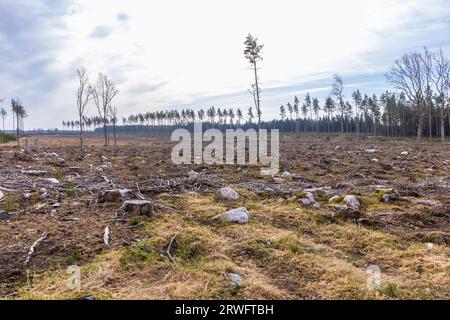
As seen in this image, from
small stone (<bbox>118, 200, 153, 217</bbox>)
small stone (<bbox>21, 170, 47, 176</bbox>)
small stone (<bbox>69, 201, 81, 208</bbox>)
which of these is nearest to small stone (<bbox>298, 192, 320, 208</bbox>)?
small stone (<bbox>118, 200, 153, 217</bbox>)

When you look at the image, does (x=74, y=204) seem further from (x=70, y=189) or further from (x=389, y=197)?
(x=389, y=197)

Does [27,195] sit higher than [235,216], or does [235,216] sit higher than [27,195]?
[27,195]

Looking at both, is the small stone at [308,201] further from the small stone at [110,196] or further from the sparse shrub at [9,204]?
the sparse shrub at [9,204]

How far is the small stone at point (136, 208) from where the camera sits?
6660mm

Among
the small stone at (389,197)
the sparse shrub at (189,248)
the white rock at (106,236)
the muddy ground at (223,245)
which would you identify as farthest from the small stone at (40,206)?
the small stone at (389,197)

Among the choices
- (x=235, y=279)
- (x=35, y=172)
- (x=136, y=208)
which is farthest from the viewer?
(x=35, y=172)

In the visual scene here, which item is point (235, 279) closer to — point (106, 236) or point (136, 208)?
point (106, 236)

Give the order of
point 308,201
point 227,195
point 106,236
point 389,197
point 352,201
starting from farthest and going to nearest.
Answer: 1. point 227,195
2. point 389,197
3. point 308,201
4. point 352,201
5. point 106,236

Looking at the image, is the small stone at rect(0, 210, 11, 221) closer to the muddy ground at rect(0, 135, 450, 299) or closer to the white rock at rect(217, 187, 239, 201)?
the muddy ground at rect(0, 135, 450, 299)

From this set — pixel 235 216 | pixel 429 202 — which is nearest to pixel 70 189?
pixel 235 216

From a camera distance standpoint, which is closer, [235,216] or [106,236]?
[106,236]

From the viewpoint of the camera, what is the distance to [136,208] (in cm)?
683

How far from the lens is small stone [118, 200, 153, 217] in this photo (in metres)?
6.66

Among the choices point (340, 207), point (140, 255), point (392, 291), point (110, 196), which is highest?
point (110, 196)
